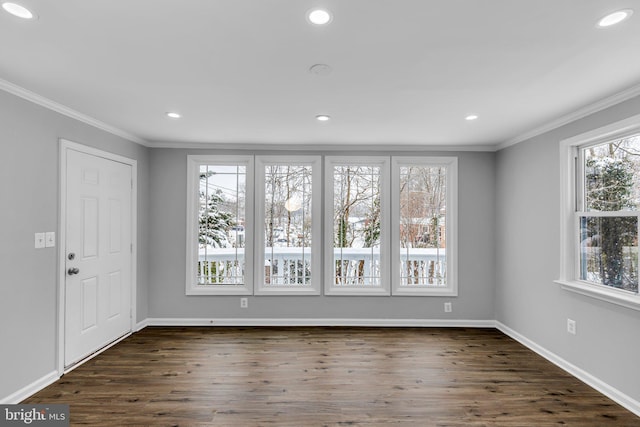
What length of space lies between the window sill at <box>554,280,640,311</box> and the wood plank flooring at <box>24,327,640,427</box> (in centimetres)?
77

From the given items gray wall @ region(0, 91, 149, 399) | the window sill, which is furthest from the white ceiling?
the window sill

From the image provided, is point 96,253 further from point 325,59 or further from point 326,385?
point 325,59

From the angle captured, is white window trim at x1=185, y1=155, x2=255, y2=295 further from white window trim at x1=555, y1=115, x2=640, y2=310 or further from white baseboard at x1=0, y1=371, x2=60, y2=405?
white window trim at x1=555, y1=115, x2=640, y2=310

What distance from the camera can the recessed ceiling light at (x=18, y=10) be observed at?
4.83 feet

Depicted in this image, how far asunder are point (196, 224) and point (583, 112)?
4.27 m

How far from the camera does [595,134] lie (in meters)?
2.71

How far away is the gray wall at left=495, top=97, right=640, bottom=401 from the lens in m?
2.50

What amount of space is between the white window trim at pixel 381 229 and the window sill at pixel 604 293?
6.04 feet

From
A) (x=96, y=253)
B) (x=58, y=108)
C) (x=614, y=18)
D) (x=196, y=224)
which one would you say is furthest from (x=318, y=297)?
(x=614, y=18)

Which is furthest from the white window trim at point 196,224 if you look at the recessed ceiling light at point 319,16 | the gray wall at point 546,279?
the gray wall at point 546,279

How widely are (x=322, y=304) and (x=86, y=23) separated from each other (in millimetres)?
3602

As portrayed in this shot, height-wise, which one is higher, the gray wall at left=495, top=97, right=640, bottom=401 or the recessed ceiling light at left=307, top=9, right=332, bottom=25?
the recessed ceiling light at left=307, top=9, right=332, bottom=25

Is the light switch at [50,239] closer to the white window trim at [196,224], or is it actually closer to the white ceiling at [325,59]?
the white ceiling at [325,59]

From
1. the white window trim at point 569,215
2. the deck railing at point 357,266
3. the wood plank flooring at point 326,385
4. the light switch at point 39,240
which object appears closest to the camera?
the wood plank flooring at point 326,385
